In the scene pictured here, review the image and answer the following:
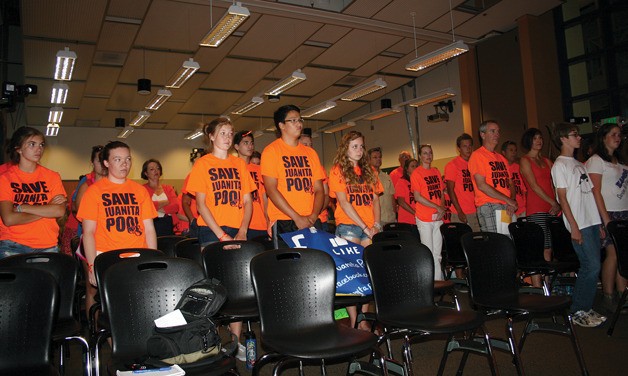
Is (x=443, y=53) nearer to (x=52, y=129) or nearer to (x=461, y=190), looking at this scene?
(x=461, y=190)

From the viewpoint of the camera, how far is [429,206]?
4.82 meters

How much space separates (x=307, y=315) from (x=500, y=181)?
2827 millimetres

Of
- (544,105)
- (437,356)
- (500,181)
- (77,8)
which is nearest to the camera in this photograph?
(437,356)

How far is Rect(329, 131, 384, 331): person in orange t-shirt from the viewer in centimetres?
343

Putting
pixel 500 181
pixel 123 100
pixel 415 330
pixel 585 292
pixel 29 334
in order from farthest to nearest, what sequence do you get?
pixel 123 100, pixel 500 181, pixel 585 292, pixel 415 330, pixel 29 334

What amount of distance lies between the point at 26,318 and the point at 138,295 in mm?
447

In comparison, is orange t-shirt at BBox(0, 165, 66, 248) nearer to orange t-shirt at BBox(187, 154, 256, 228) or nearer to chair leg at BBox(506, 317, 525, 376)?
orange t-shirt at BBox(187, 154, 256, 228)

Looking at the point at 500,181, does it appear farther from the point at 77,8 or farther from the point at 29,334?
the point at 77,8

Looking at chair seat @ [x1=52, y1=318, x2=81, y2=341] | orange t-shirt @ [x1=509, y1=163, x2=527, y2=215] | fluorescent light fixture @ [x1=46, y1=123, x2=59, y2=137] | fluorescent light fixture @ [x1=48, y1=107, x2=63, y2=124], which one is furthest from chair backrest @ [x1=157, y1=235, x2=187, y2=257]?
fluorescent light fixture @ [x1=46, y1=123, x2=59, y2=137]

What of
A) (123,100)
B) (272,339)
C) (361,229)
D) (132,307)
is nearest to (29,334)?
(132,307)

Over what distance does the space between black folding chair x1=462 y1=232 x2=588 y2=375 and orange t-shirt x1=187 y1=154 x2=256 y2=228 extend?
158 centimetres

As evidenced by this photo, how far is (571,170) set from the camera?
149 inches

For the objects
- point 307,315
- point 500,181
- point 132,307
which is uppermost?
point 500,181

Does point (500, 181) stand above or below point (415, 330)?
above
